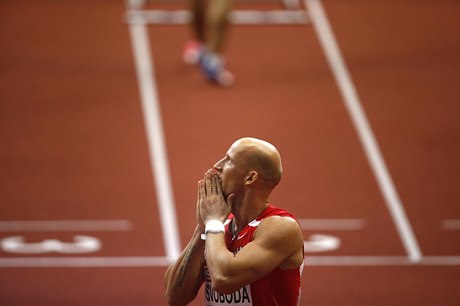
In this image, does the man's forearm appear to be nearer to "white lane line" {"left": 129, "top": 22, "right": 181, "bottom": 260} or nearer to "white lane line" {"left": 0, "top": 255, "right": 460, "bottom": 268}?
"white lane line" {"left": 0, "top": 255, "right": 460, "bottom": 268}

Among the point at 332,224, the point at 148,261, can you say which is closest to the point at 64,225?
the point at 148,261

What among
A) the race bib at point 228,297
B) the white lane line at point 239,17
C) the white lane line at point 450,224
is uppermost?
the white lane line at point 239,17

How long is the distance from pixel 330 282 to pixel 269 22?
616 cm

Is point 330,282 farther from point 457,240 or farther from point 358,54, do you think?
point 358,54

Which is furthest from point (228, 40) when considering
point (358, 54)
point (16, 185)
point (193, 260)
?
point (193, 260)

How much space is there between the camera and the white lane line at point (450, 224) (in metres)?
7.75

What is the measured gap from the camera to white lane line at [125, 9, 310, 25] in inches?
486

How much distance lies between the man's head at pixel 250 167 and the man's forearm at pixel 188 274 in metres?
0.23

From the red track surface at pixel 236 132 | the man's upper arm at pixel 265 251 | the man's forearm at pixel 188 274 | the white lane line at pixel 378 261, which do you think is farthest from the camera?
the white lane line at pixel 378 261

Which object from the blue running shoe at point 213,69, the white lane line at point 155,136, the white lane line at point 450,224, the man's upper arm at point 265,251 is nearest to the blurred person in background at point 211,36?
the blue running shoe at point 213,69

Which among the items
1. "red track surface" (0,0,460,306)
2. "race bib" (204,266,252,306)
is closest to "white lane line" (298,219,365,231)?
"red track surface" (0,0,460,306)

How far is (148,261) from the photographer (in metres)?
7.09

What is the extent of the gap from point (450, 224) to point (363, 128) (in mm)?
2098

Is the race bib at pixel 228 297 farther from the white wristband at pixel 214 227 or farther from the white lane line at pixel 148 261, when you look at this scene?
the white lane line at pixel 148 261
